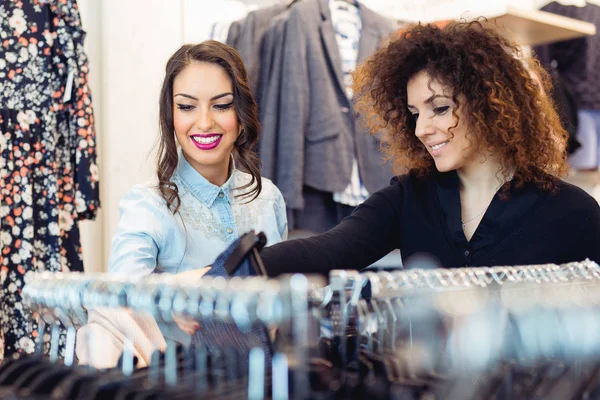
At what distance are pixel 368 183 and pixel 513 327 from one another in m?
1.58

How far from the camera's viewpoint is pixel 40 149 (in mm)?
2051

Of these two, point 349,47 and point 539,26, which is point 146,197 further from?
point 539,26

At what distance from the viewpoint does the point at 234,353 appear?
71 centimetres

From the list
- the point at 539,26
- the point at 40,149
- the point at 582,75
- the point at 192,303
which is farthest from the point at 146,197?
the point at 582,75

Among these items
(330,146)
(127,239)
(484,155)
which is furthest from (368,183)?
(127,239)

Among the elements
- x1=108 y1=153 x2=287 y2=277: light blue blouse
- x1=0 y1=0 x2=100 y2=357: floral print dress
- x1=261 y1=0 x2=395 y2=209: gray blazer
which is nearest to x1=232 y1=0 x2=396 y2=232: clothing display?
x1=261 y1=0 x2=395 y2=209: gray blazer

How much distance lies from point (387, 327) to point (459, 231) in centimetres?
54

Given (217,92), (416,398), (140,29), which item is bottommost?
(416,398)

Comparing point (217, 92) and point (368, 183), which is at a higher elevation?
point (217, 92)

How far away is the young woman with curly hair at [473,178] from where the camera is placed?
128cm

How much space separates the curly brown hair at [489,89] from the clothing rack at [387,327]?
55 centimetres

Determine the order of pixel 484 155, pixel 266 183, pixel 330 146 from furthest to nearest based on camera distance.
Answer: pixel 330 146 → pixel 266 183 → pixel 484 155

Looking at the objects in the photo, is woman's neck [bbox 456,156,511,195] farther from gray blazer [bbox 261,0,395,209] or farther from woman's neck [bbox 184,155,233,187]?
gray blazer [bbox 261,0,395,209]

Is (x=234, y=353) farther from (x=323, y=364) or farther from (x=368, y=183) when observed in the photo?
(x=368, y=183)
